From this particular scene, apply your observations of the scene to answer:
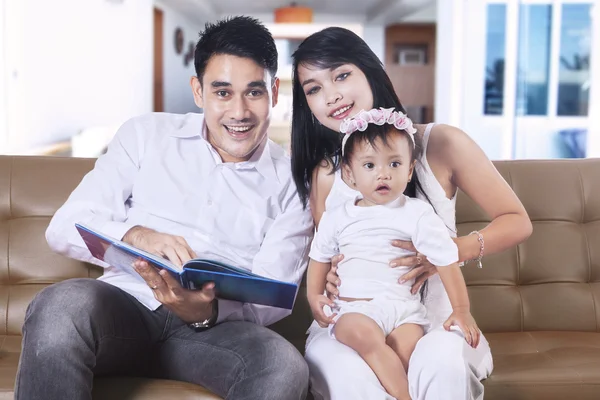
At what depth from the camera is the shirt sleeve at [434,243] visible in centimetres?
146

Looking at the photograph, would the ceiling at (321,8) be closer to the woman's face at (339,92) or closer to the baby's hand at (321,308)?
the woman's face at (339,92)

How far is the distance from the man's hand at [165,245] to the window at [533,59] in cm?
548

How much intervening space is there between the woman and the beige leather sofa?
0.33 m

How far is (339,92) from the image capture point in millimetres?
1654

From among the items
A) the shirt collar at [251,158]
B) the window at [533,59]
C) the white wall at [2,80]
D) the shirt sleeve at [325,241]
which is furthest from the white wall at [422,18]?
the shirt sleeve at [325,241]

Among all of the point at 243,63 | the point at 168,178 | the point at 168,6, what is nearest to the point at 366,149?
the point at 243,63

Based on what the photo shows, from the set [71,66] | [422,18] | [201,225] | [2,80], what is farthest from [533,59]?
[201,225]

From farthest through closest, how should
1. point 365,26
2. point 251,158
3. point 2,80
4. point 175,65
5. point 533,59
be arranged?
1. point 365,26
2. point 175,65
3. point 533,59
4. point 2,80
5. point 251,158

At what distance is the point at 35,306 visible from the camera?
140 centimetres

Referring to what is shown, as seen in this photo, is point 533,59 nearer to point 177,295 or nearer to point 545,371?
point 545,371

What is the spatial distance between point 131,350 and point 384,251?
583mm

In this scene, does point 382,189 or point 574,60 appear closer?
point 382,189

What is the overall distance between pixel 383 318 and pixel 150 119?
83 cm

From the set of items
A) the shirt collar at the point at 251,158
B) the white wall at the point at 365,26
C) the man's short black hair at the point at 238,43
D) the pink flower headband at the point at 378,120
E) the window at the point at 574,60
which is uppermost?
the white wall at the point at 365,26
